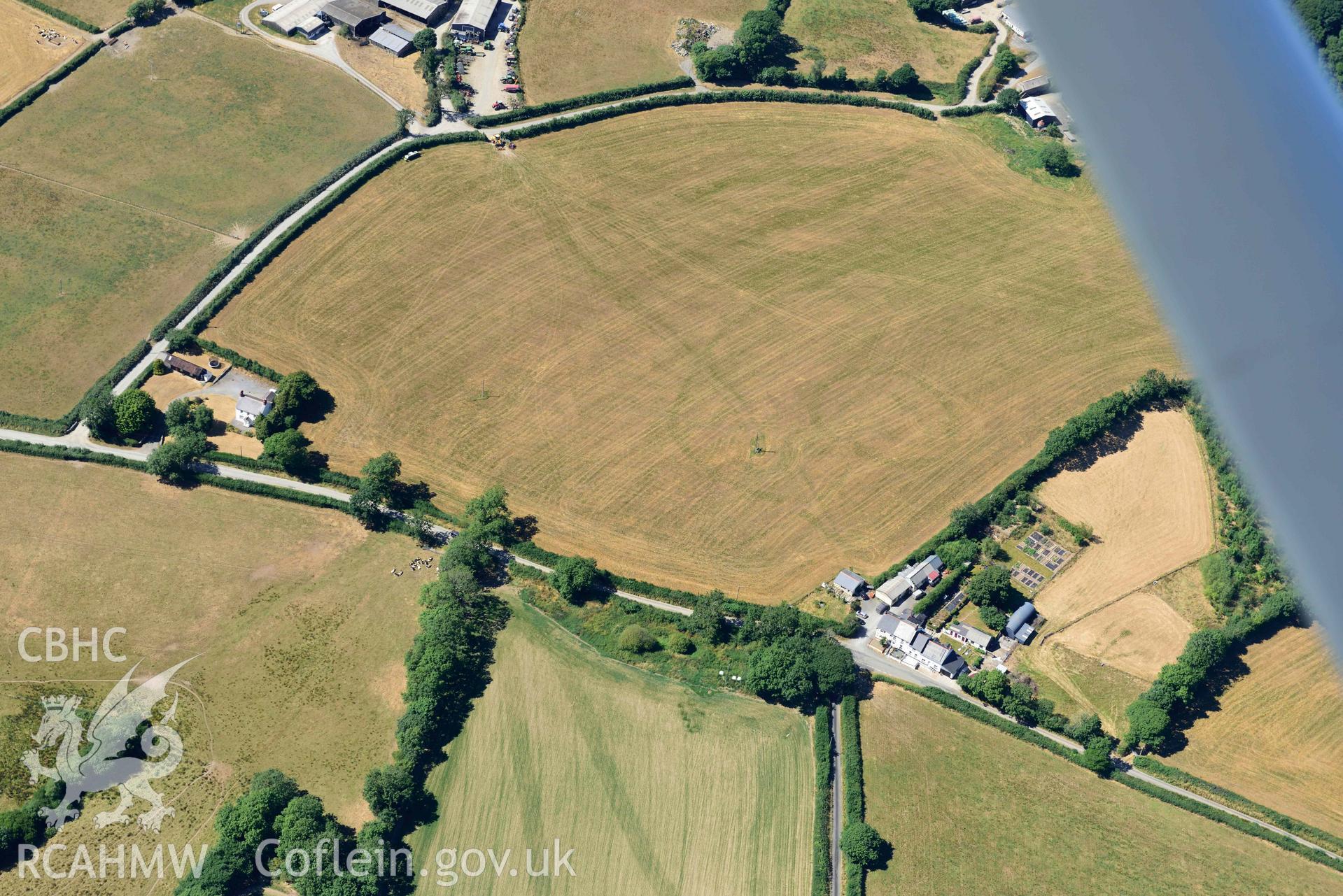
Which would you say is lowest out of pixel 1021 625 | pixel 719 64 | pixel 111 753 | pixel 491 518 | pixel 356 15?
pixel 111 753

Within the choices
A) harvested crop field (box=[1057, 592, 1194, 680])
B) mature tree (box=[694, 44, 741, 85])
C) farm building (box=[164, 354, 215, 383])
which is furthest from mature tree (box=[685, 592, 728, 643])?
mature tree (box=[694, 44, 741, 85])

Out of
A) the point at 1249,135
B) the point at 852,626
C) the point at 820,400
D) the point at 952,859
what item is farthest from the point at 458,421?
the point at 1249,135

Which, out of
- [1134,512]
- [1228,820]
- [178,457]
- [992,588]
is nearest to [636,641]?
[992,588]

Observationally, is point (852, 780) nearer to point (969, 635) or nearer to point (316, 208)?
point (969, 635)

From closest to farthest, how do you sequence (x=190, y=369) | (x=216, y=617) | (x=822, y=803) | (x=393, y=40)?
(x=822, y=803)
(x=216, y=617)
(x=190, y=369)
(x=393, y=40)

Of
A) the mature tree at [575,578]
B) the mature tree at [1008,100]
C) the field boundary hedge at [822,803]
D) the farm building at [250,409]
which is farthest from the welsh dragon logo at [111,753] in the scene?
the mature tree at [1008,100]

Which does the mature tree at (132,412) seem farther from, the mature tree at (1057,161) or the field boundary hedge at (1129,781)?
the mature tree at (1057,161)

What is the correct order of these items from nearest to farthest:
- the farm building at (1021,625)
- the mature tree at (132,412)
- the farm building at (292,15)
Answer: the farm building at (1021,625), the mature tree at (132,412), the farm building at (292,15)
